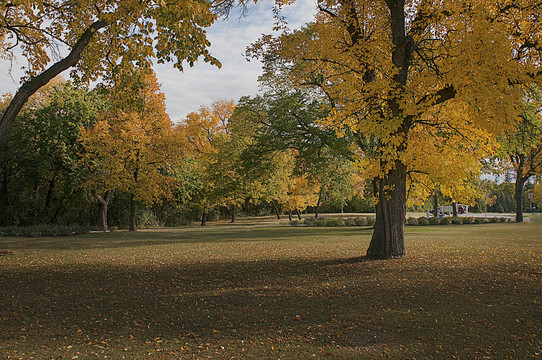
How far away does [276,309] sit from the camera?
588 cm

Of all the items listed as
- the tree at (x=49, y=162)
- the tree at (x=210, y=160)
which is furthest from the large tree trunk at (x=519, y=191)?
the tree at (x=49, y=162)

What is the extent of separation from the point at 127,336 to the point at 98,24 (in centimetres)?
742

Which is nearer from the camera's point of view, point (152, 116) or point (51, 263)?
point (51, 263)

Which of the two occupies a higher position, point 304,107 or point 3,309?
point 304,107

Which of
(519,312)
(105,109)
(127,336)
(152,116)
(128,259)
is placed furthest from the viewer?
(105,109)

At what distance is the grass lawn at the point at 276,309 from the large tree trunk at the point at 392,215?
58cm

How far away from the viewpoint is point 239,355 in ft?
13.8

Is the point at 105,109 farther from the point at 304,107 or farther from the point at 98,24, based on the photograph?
the point at 98,24

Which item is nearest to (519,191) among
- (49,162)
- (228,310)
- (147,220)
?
(147,220)

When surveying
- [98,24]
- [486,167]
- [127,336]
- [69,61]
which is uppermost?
[98,24]

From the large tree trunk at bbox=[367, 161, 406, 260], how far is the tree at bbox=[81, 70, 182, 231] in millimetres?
14270

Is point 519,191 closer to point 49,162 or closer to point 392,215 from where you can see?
point 392,215

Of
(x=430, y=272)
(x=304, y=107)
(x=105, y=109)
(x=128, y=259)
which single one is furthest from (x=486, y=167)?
A: (x=105, y=109)

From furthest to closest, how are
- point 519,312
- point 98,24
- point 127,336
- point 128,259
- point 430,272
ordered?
point 128,259 < point 98,24 < point 430,272 < point 519,312 < point 127,336
